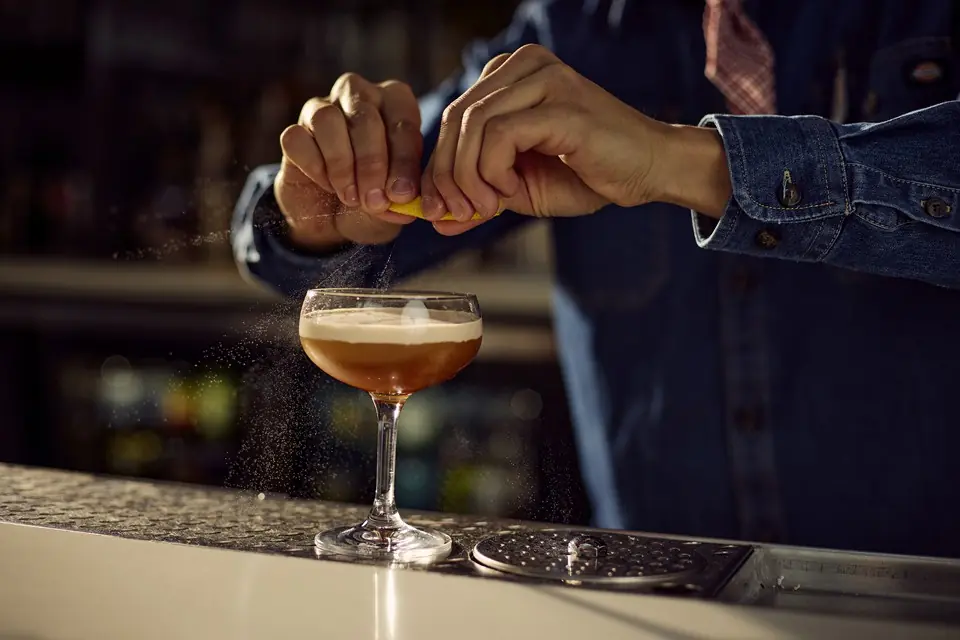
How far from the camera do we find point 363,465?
1.11 m

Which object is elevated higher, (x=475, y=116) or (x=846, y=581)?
(x=475, y=116)

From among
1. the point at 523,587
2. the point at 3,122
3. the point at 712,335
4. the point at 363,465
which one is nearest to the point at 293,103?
the point at 3,122

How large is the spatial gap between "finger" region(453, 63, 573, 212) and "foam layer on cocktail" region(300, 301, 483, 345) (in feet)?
0.35

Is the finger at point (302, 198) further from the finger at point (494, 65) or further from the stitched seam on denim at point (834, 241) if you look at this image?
the stitched seam on denim at point (834, 241)

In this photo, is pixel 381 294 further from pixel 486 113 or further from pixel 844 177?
pixel 844 177

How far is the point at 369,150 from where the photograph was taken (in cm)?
91

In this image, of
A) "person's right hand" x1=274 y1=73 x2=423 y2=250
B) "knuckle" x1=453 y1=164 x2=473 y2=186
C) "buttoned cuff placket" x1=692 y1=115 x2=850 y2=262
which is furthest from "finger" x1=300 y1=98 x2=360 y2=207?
"buttoned cuff placket" x1=692 y1=115 x2=850 y2=262

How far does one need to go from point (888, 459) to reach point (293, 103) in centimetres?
217

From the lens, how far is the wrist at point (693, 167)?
900 millimetres

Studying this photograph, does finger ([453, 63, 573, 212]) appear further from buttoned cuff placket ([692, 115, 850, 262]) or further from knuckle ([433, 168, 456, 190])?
buttoned cuff placket ([692, 115, 850, 262])

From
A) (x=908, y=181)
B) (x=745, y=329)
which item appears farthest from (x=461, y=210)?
(x=745, y=329)

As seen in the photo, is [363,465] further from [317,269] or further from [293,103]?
[293,103]

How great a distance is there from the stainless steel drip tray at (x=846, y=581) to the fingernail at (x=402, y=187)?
396 millimetres

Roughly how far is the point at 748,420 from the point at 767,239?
0.52 meters
